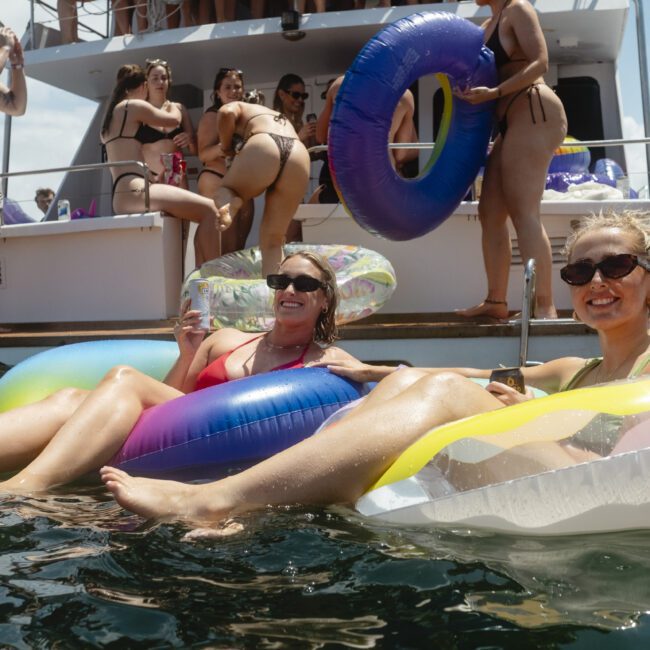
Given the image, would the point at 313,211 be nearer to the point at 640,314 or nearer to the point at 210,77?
the point at 210,77

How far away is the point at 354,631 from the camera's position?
6.05ft

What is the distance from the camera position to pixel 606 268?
2.85 meters

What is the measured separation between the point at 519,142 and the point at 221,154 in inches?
102

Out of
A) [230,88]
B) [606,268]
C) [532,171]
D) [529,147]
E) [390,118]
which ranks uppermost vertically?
[230,88]

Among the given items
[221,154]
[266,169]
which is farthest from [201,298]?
[221,154]

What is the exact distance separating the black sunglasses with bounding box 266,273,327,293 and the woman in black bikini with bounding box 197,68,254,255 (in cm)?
302

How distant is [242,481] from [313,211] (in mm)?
4396

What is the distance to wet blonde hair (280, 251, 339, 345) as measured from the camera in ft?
12.3

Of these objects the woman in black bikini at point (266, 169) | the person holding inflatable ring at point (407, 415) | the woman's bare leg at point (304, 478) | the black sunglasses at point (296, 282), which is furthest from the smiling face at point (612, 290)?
the woman in black bikini at point (266, 169)

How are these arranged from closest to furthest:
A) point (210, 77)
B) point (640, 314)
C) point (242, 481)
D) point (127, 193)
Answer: point (242, 481), point (640, 314), point (127, 193), point (210, 77)

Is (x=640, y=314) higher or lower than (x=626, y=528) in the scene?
higher

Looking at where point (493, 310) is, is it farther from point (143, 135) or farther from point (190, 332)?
point (143, 135)

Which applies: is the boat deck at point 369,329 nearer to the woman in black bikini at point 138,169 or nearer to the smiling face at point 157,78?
the woman in black bikini at point 138,169

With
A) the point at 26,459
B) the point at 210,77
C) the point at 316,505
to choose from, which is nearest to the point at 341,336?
the point at 26,459
